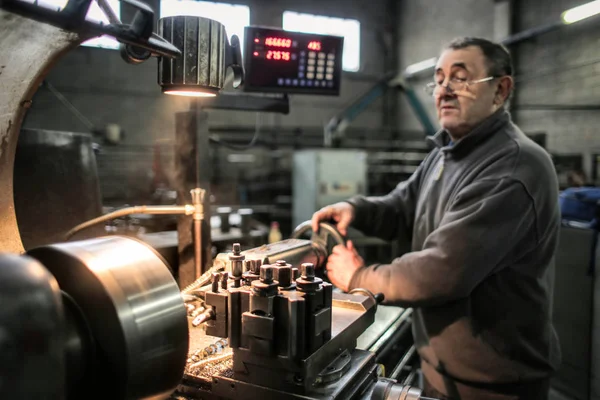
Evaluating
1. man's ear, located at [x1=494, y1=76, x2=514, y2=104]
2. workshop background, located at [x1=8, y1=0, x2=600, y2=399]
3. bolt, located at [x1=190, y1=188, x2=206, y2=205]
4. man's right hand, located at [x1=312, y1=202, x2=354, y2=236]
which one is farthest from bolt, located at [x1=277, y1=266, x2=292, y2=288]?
workshop background, located at [x1=8, y1=0, x2=600, y2=399]

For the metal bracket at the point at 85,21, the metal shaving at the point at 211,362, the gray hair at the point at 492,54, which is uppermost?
the gray hair at the point at 492,54

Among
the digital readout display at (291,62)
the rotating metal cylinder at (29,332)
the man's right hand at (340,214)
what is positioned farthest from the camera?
the digital readout display at (291,62)

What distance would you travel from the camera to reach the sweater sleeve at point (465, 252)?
1082 mm

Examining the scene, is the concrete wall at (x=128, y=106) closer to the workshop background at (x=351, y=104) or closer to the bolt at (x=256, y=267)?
the workshop background at (x=351, y=104)

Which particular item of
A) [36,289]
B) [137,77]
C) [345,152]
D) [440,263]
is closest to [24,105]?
[36,289]

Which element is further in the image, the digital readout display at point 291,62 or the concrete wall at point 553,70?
the concrete wall at point 553,70

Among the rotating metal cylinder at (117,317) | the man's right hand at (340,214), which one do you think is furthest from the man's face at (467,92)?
the rotating metal cylinder at (117,317)

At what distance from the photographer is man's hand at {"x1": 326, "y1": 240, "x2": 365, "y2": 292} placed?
3.77 feet

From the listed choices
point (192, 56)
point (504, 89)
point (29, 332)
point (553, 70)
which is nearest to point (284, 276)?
point (29, 332)

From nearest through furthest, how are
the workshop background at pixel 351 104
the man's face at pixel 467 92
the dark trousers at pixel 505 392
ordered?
the dark trousers at pixel 505 392
the man's face at pixel 467 92
the workshop background at pixel 351 104

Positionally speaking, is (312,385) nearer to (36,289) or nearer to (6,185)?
(36,289)

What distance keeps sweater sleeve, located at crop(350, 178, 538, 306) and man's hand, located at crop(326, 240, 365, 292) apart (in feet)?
0.06

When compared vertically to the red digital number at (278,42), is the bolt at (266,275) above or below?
below

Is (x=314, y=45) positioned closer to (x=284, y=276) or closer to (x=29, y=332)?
(x=284, y=276)
